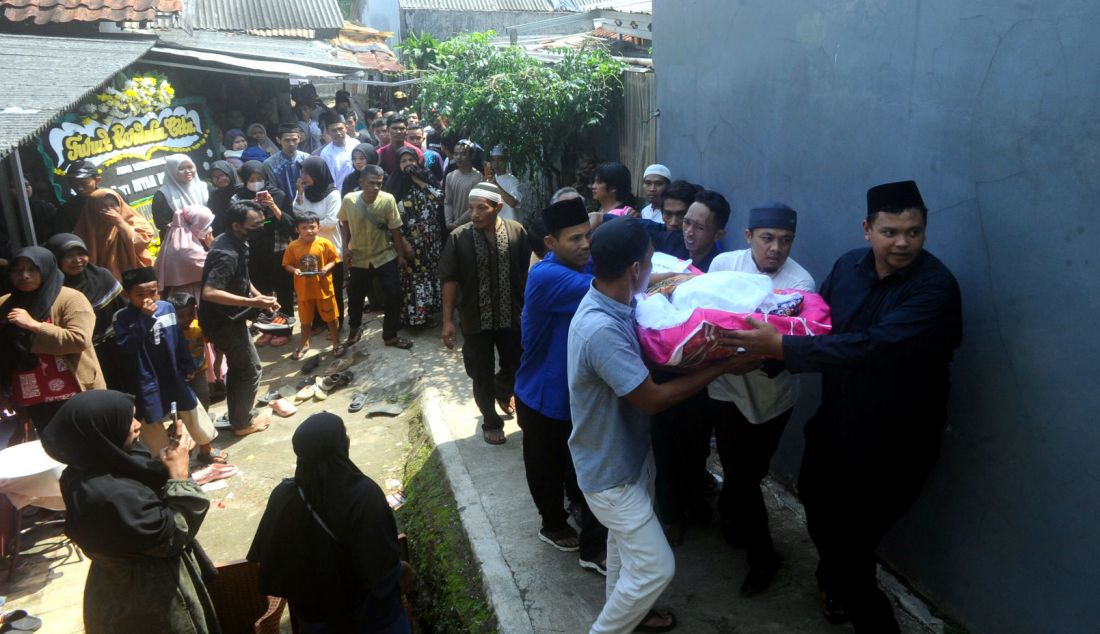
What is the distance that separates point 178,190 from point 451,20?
70.0 ft

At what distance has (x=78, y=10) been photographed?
9305 millimetres

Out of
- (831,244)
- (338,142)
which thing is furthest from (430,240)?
(831,244)

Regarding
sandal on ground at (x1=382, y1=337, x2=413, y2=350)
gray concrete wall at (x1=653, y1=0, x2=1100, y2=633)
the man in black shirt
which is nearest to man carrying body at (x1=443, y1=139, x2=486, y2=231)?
sandal on ground at (x1=382, y1=337, x2=413, y2=350)

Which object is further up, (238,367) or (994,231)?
(994,231)

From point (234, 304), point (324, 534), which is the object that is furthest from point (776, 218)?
point (234, 304)

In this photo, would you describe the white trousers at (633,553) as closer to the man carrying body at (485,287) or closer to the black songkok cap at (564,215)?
the black songkok cap at (564,215)

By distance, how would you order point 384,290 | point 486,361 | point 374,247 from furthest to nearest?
1. point 384,290
2. point 374,247
3. point 486,361

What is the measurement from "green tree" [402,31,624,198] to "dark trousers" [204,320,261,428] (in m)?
3.00

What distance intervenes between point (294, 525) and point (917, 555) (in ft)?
8.72

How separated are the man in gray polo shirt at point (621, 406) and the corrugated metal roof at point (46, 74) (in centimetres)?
367

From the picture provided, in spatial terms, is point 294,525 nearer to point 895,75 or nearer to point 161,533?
point 161,533

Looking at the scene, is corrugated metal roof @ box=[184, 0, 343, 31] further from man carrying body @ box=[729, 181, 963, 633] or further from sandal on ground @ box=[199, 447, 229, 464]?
man carrying body @ box=[729, 181, 963, 633]

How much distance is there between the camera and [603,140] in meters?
8.23

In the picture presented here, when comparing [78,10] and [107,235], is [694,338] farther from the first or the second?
[78,10]
